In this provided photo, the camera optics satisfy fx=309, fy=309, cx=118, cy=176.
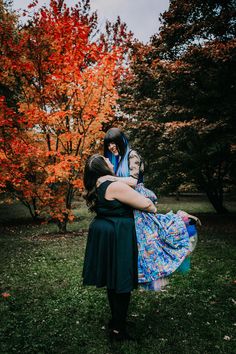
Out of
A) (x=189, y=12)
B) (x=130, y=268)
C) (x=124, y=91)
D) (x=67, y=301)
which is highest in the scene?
(x=189, y=12)

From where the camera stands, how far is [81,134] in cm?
1132

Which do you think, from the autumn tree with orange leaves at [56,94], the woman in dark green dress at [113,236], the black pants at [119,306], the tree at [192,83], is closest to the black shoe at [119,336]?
the black pants at [119,306]

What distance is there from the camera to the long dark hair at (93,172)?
137 inches

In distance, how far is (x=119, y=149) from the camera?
375 cm

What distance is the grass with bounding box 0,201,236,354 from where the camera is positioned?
3.74 m

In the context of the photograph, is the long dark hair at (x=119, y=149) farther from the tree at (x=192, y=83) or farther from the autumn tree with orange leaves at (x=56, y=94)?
the tree at (x=192, y=83)

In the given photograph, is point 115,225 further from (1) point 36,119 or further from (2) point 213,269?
(1) point 36,119

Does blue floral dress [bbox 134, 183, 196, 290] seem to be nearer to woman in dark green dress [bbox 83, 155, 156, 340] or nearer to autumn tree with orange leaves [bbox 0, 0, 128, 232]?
woman in dark green dress [bbox 83, 155, 156, 340]

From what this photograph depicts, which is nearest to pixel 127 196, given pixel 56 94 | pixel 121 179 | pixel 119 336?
pixel 121 179

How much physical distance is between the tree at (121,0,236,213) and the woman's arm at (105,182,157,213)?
7628mm

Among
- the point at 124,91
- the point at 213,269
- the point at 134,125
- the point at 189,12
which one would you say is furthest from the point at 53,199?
the point at 189,12

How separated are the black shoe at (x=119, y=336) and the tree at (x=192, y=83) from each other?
25.8ft

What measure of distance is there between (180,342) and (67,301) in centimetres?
213

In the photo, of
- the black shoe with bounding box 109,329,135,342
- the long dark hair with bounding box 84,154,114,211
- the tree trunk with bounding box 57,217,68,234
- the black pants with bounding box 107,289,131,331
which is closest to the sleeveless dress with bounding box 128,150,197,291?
the black pants with bounding box 107,289,131,331
